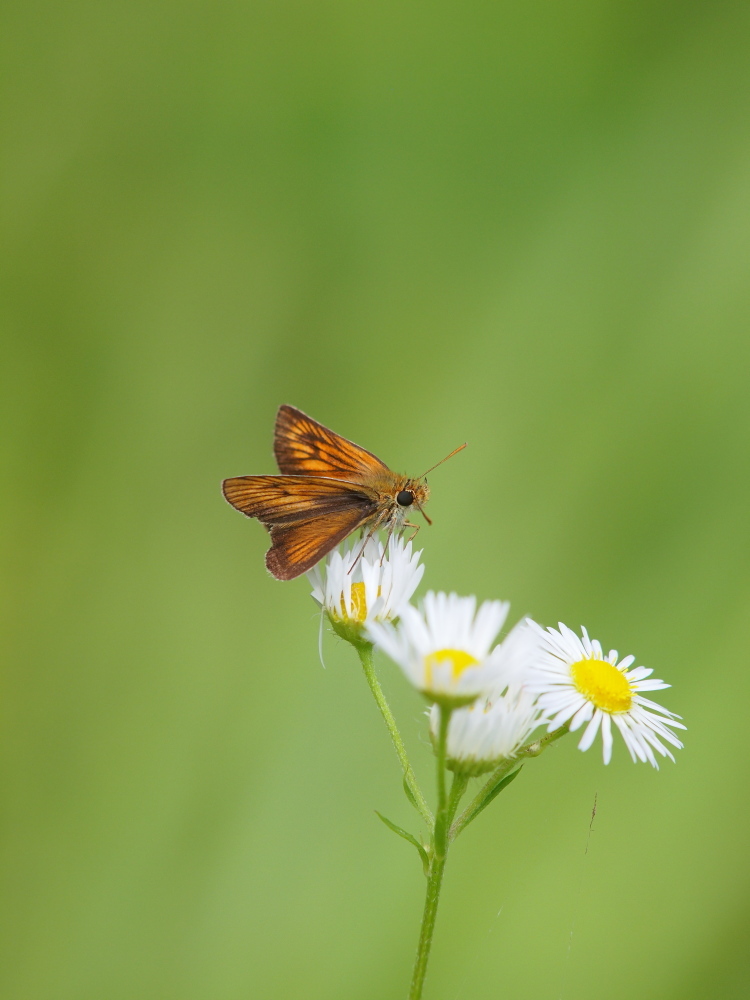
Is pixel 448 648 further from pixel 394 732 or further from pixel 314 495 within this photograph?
pixel 314 495

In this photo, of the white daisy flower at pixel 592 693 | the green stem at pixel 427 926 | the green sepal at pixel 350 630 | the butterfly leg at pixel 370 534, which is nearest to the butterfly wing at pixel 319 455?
the butterfly leg at pixel 370 534

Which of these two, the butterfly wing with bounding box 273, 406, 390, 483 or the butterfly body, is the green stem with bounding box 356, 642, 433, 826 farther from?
the butterfly wing with bounding box 273, 406, 390, 483

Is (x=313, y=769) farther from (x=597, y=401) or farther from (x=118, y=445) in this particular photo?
(x=597, y=401)

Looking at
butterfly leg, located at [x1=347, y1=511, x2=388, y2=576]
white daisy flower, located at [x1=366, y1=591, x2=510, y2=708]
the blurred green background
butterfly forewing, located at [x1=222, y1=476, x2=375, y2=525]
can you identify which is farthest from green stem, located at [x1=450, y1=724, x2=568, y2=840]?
the blurred green background

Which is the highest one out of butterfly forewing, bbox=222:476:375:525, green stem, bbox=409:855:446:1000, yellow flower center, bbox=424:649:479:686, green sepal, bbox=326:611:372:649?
butterfly forewing, bbox=222:476:375:525

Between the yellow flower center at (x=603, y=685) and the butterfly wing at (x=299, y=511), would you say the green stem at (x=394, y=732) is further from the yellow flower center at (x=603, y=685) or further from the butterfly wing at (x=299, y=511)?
the yellow flower center at (x=603, y=685)

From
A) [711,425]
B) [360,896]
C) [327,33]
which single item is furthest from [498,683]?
[327,33]

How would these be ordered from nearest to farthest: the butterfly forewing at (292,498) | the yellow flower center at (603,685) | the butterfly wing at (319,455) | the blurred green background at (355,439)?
the yellow flower center at (603,685)
the butterfly forewing at (292,498)
the butterfly wing at (319,455)
the blurred green background at (355,439)
